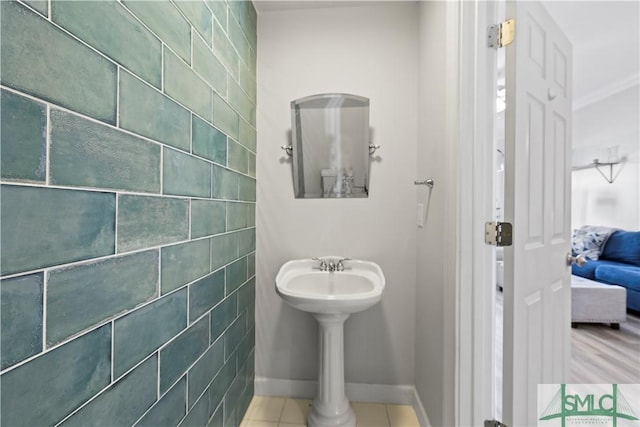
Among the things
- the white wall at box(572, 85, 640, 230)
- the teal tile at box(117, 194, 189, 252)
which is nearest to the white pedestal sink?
the teal tile at box(117, 194, 189, 252)

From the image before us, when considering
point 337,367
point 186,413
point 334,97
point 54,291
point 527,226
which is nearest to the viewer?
point 54,291

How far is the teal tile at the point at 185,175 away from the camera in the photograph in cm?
81

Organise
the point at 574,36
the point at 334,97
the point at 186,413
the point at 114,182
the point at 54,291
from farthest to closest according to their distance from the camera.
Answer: the point at 574,36, the point at 334,97, the point at 186,413, the point at 114,182, the point at 54,291

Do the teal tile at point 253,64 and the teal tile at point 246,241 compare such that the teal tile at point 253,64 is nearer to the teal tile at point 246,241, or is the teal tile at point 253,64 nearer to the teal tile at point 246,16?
the teal tile at point 246,16

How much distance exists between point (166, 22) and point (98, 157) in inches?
19.5

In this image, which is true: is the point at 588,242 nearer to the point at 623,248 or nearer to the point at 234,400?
the point at 623,248

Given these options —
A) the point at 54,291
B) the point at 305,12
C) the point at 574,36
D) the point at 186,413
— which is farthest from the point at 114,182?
the point at 574,36

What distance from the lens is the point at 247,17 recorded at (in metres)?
1.54

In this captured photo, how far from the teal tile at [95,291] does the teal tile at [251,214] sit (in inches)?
32.5

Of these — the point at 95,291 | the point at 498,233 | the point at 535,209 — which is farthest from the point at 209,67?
the point at 535,209

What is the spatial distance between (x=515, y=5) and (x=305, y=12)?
1.19 metres

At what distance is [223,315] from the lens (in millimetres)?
1221

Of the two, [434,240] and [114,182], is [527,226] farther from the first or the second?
[114,182]

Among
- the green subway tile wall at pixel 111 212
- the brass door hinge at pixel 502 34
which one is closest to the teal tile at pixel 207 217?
the green subway tile wall at pixel 111 212
